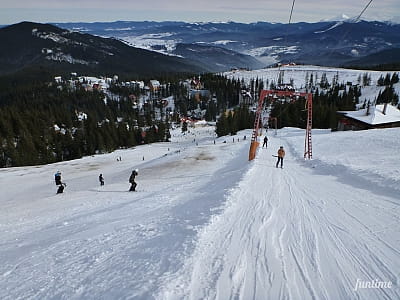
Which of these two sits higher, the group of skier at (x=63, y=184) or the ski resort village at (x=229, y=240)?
the ski resort village at (x=229, y=240)

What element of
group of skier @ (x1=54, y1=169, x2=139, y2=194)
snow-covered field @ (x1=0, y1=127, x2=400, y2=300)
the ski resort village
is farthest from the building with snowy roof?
group of skier @ (x1=54, y1=169, x2=139, y2=194)

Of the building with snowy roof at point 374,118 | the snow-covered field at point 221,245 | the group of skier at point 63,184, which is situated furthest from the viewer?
the building with snowy roof at point 374,118

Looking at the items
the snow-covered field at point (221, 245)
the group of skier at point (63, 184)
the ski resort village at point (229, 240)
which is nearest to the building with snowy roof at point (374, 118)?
the ski resort village at point (229, 240)

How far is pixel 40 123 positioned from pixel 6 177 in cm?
3938

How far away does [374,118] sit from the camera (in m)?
47.0

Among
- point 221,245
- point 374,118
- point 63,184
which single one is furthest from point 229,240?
point 374,118

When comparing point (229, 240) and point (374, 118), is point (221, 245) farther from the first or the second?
point (374, 118)

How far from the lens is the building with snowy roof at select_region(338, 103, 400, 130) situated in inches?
1842

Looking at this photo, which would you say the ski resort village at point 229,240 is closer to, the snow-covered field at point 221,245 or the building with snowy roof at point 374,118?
the snow-covered field at point 221,245

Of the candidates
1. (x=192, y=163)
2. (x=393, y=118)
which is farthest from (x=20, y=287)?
(x=393, y=118)

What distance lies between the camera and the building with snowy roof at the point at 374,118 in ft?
153

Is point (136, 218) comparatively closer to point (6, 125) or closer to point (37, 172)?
point (37, 172)

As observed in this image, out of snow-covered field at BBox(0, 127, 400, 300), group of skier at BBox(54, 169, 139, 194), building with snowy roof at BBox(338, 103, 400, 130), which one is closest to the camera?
snow-covered field at BBox(0, 127, 400, 300)

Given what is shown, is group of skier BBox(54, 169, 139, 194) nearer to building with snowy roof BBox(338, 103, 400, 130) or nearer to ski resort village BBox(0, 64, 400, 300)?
ski resort village BBox(0, 64, 400, 300)
